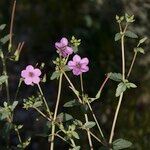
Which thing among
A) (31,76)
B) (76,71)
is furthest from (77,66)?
(31,76)

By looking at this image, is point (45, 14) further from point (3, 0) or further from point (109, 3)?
point (109, 3)

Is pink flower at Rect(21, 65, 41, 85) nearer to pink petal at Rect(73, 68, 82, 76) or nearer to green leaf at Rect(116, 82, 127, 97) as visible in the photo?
pink petal at Rect(73, 68, 82, 76)

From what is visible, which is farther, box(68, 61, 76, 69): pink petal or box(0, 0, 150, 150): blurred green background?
box(0, 0, 150, 150): blurred green background

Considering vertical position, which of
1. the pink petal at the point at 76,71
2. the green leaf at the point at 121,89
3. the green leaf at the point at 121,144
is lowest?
the green leaf at the point at 121,144

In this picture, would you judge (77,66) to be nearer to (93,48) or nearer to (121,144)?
(121,144)

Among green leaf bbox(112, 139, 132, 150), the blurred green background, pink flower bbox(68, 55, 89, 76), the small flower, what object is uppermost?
the small flower

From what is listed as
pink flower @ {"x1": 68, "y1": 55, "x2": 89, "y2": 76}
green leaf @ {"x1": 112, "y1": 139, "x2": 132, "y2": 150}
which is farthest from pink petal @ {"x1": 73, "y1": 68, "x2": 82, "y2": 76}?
green leaf @ {"x1": 112, "y1": 139, "x2": 132, "y2": 150}

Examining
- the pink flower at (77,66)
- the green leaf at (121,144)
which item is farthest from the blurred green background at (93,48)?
the pink flower at (77,66)

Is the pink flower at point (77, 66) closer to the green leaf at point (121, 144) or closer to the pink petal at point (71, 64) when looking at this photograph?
the pink petal at point (71, 64)

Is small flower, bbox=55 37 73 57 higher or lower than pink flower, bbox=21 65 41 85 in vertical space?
higher
